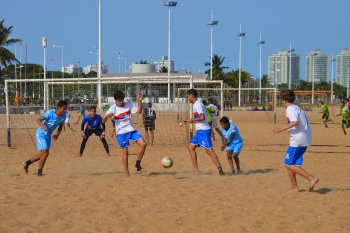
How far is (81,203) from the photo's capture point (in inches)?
290

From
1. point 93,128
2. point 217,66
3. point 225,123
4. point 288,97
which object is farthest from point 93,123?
point 217,66

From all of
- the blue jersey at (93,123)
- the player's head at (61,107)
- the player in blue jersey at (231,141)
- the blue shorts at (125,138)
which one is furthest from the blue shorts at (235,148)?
the blue jersey at (93,123)

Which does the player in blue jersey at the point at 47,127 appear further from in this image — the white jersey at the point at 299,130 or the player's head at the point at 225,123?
the white jersey at the point at 299,130

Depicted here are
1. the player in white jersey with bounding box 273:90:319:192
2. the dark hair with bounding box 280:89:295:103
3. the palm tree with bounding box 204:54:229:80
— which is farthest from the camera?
the palm tree with bounding box 204:54:229:80

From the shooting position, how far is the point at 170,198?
25.4ft

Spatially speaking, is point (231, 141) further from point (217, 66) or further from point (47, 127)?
point (217, 66)

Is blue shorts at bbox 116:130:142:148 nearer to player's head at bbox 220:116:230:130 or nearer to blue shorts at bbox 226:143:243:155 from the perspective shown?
player's head at bbox 220:116:230:130

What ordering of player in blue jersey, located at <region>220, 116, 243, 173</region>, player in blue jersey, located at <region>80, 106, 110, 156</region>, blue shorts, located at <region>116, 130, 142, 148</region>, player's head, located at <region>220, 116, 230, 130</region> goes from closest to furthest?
blue shorts, located at <region>116, 130, 142, 148</region> < player's head, located at <region>220, 116, 230, 130</region> < player in blue jersey, located at <region>220, 116, 243, 173</region> < player in blue jersey, located at <region>80, 106, 110, 156</region>

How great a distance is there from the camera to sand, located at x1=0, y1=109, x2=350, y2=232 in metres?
6.27

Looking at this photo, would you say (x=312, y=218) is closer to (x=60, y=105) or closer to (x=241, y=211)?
(x=241, y=211)

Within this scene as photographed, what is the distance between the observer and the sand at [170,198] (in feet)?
20.6

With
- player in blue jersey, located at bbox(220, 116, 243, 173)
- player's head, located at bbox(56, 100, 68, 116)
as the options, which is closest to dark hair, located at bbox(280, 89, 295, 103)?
player in blue jersey, located at bbox(220, 116, 243, 173)

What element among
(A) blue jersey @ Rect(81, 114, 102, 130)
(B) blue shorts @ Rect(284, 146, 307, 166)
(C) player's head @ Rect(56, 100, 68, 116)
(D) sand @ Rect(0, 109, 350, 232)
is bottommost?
(D) sand @ Rect(0, 109, 350, 232)

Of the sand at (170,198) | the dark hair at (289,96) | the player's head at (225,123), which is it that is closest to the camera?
the sand at (170,198)
